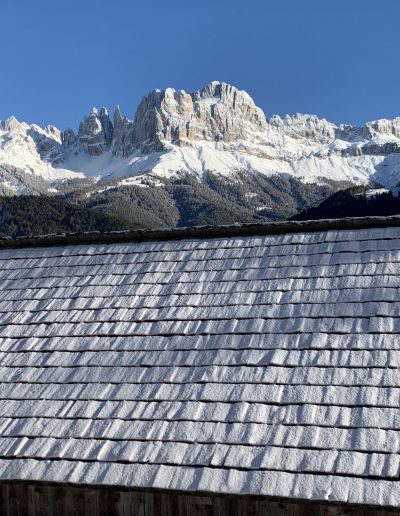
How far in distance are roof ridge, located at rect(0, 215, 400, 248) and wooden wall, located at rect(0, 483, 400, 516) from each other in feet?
15.2

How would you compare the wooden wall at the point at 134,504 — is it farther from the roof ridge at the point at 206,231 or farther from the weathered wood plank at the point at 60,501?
the roof ridge at the point at 206,231

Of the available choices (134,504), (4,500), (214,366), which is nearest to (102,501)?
(134,504)

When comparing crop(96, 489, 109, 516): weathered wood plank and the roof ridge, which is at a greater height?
the roof ridge

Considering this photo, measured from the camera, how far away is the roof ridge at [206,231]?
31.2ft

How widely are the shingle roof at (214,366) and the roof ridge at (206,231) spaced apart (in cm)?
8

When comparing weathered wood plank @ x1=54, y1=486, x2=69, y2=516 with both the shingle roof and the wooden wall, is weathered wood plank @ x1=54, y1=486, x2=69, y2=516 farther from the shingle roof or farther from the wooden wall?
the shingle roof

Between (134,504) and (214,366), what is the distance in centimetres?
173

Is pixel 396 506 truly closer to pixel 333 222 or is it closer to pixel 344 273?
pixel 344 273

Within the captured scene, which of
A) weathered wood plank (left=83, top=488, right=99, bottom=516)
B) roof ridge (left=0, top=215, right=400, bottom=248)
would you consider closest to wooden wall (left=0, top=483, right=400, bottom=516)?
weathered wood plank (left=83, top=488, right=99, bottom=516)

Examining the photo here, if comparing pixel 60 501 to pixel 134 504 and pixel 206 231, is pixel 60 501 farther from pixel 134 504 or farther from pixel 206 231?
pixel 206 231

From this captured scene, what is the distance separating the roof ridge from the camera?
375 inches

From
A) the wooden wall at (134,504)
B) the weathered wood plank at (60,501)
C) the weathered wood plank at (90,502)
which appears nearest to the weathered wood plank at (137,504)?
the wooden wall at (134,504)

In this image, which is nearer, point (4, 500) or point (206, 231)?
point (4, 500)

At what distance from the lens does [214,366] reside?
7367mm
